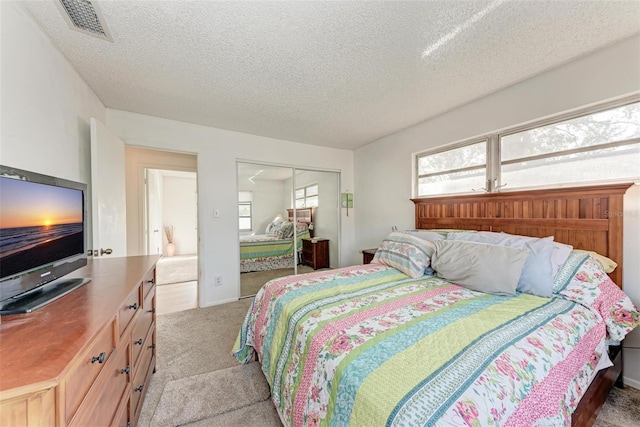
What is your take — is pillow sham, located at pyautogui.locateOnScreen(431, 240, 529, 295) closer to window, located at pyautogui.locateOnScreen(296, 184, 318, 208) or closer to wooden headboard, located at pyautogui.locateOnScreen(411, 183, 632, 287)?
wooden headboard, located at pyautogui.locateOnScreen(411, 183, 632, 287)

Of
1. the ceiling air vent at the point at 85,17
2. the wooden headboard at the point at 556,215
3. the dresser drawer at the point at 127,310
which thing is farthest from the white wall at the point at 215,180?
the wooden headboard at the point at 556,215

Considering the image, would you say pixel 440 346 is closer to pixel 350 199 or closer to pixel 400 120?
pixel 400 120

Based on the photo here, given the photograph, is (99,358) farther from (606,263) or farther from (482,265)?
(606,263)

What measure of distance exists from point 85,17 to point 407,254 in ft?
9.17

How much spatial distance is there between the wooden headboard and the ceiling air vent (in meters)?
3.25

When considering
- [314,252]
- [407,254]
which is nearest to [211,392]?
[407,254]

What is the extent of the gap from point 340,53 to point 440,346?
76.2 inches

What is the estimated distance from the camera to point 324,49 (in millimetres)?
1717

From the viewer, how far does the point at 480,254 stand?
1785mm

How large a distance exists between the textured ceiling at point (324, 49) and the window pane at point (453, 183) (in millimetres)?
790

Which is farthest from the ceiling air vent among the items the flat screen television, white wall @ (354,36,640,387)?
white wall @ (354,36,640,387)

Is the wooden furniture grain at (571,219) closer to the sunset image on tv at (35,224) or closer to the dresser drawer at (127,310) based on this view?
the dresser drawer at (127,310)

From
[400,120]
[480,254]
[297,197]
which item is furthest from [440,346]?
[297,197]

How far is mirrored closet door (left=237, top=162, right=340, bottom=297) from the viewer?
3.62m
